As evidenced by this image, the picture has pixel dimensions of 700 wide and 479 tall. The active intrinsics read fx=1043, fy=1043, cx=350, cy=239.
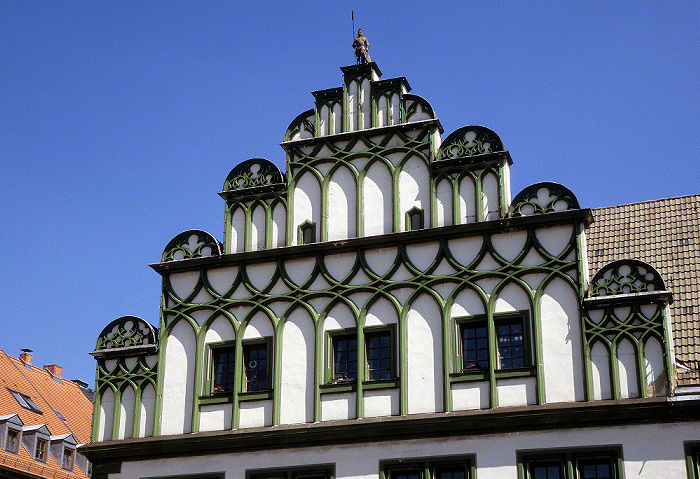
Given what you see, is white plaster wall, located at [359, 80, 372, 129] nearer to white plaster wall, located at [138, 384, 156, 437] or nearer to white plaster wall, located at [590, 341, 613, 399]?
white plaster wall, located at [590, 341, 613, 399]

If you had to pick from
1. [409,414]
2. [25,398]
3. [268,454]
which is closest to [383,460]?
[409,414]

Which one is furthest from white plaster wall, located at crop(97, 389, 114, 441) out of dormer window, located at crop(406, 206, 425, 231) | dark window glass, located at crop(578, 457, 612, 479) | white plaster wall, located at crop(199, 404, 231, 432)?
dark window glass, located at crop(578, 457, 612, 479)

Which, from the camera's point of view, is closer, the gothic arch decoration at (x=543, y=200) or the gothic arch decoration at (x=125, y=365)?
the gothic arch decoration at (x=543, y=200)

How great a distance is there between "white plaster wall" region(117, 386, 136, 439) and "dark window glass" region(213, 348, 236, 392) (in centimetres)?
173

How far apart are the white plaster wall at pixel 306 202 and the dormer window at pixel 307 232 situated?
9 centimetres

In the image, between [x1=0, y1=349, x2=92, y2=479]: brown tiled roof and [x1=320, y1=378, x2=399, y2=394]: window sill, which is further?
[x1=0, y1=349, x2=92, y2=479]: brown tiled roof

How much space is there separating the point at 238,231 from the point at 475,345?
Answer: 18.4 ft

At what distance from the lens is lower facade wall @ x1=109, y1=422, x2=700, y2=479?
56.2 feet

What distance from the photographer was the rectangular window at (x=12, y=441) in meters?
30.3

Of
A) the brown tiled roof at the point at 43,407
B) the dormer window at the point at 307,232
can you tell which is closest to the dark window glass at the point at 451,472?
the dormer window at the point at 307,232

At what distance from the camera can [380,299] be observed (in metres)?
19.9

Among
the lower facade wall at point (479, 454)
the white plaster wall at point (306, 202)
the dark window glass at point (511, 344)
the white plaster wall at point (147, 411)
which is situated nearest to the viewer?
the lower facade wall at point (479, 454)

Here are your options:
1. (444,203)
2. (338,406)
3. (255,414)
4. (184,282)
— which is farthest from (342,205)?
(255,414)

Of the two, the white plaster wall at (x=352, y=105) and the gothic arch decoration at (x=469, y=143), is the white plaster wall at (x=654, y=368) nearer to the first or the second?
the gothic arch decoration at (x=469, y=143)
